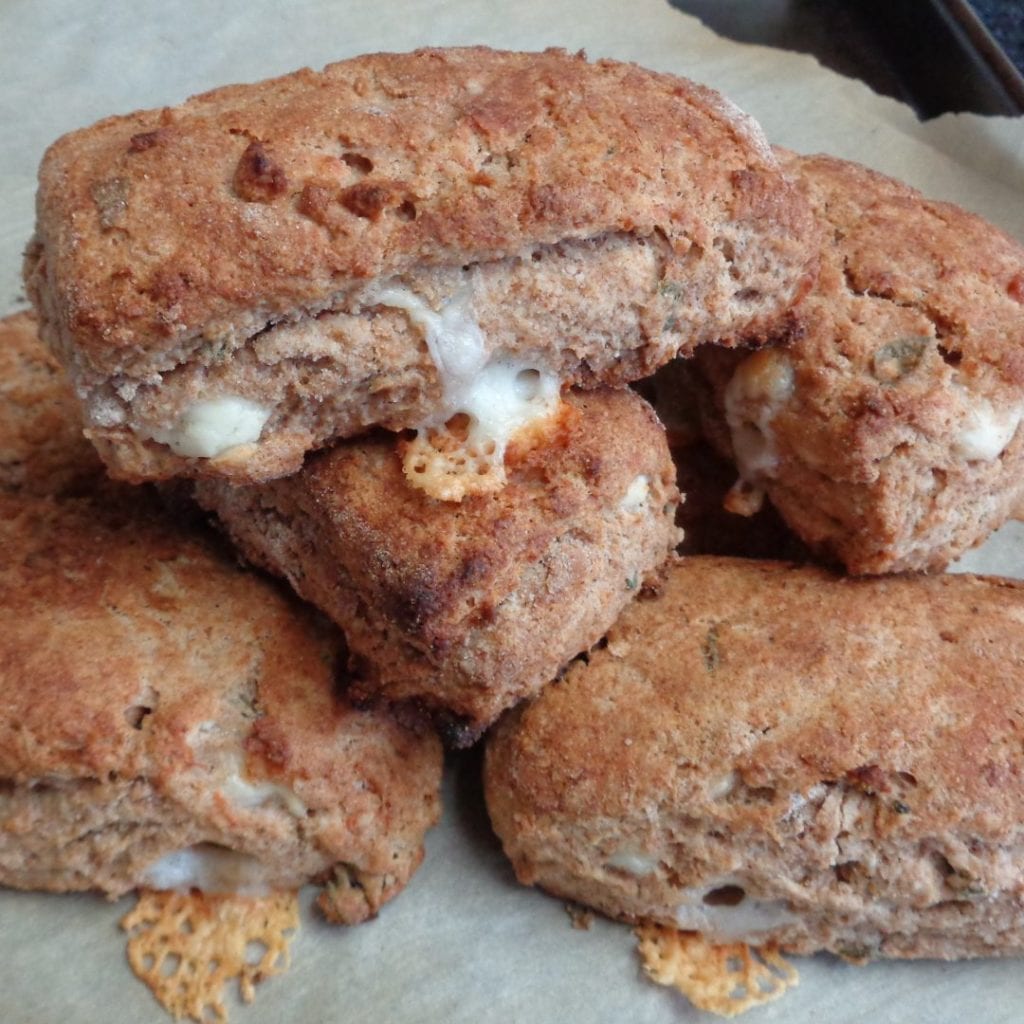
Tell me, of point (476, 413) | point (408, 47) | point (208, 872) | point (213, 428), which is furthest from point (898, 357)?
point (408, 47)

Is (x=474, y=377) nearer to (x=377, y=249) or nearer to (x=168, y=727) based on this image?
(x=377, y=249)

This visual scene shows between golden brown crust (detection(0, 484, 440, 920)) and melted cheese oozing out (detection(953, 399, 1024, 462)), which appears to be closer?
golden brown crust (detection(0, 484, 440, 920))

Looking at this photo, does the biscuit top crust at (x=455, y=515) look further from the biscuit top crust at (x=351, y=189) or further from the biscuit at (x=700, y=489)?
the biscuit at (x=700, y=489)

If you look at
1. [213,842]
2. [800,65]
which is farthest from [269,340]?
[800,65]

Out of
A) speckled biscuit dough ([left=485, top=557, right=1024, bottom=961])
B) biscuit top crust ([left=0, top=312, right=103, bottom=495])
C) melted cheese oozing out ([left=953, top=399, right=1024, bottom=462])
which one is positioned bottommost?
biscuit top crust ([left=0, top=312, right=103, bottom=495])

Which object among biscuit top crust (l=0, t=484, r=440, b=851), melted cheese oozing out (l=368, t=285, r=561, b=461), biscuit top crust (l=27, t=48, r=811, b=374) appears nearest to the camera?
biscuit top crust (l=27, t=48, r=811, b=374)

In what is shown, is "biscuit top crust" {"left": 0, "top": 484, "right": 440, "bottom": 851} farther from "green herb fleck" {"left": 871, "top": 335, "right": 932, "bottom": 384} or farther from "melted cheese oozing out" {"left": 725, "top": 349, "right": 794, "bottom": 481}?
"green herb fleck" {"left": 871, "top": 335, "right": 932, "bottom": 384}

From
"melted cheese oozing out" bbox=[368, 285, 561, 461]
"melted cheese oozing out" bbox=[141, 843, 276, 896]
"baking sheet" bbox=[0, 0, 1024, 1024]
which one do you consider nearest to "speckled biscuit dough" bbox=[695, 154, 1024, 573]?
"melted cheese oozing out" bbox=[368, 285, 561, 461]

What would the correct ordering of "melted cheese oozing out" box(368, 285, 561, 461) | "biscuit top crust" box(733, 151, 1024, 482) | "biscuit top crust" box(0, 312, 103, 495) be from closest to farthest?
1. "melted cheese oozing out" box(368, 285, 561, 461)
2. "biscuit top crust" box(733, 151, 1024, 482)
3. "biscuit top crust" box(0, 312, 103, 495)
